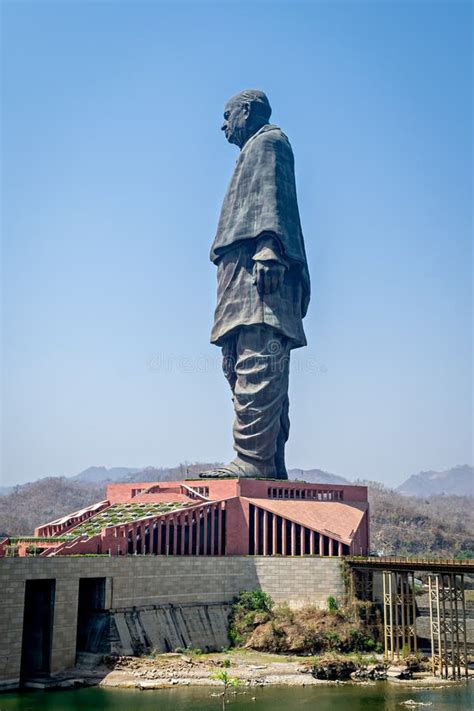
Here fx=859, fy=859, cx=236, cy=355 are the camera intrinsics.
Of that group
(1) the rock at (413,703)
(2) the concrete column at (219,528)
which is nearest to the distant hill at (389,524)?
(2) the concrete column at (219,528)

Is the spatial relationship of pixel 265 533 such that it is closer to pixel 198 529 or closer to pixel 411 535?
pixel 198 529

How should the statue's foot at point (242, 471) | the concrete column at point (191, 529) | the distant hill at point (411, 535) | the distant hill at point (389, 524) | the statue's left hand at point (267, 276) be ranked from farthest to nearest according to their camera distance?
the distant hill at point (389, 524) < the distant hill at point (411, 535) < the statue's left hand at point (267, 276) < the statue's foot at point (242, 471) < the concrete column at point (191, 529)

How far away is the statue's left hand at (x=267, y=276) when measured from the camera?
61.8 m

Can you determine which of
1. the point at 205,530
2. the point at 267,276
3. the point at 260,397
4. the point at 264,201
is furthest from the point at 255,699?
the point at 264,201

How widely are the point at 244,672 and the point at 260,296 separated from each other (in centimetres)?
2827

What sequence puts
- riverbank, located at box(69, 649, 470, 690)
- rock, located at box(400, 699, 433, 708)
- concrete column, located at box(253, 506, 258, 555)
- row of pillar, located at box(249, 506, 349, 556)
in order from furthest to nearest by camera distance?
concrete column, located at box(253, 506, 258, 555), row of pillar, located at box(249, 506, 349, 556), riverbank, located at box(69, 649, 470, 690), rock, located at box(400, 699, 433, 708)

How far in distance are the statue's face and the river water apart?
42272 millimetres

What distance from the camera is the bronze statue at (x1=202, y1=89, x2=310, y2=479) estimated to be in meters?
60.8

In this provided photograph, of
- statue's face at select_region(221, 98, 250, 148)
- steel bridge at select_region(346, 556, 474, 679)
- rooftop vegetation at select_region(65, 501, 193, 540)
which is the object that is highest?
statue's face at select_region(221, 98, 250, 148)

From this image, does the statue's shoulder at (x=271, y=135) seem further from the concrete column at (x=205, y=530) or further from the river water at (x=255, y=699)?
the river water at (x=255, y=699)

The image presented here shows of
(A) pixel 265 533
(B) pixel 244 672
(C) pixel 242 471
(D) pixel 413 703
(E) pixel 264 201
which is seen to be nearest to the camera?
(D) pixel 413 703

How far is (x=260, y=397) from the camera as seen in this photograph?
199 ft

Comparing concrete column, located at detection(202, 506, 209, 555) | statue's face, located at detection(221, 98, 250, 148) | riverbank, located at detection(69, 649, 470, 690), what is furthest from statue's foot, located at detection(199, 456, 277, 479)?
statue's face, located at detection(221, 98, 250, 148)

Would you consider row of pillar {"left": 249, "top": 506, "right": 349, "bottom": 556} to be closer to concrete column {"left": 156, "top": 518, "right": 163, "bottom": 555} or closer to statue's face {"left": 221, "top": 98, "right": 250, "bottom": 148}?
concrete column {"left": 156, "top": 518, "right": 163, "bottom": 555}
